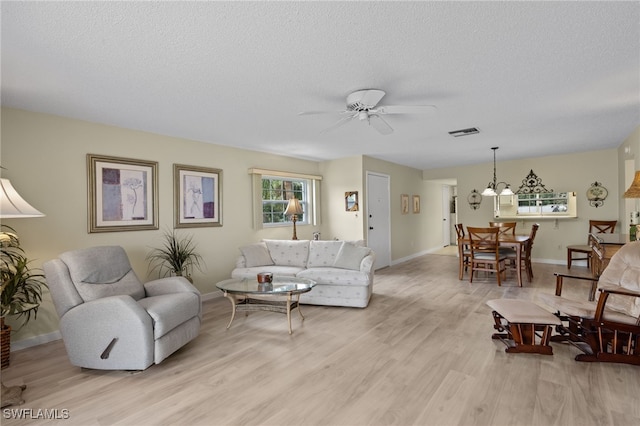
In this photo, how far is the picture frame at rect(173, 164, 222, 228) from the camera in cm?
447

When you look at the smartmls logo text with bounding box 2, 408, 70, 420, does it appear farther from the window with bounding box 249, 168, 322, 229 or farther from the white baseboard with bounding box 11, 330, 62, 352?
the window with bounding box 249, 168, 322, 229

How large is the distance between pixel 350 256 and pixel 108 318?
112 inches

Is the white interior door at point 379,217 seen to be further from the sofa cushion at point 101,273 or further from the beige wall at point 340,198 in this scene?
the sofa cushion at point 101,273

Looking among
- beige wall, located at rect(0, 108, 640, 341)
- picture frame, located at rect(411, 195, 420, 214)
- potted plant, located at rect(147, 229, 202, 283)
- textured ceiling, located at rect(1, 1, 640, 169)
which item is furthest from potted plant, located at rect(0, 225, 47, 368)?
picture frame, located at rect(411, 195, 420, 214)

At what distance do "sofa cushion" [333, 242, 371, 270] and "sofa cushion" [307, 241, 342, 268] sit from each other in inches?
5.1

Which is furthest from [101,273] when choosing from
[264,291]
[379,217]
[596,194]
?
[596,194]

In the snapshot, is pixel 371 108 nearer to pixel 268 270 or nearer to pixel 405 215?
pixel 268 270

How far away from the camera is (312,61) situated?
7.55ft

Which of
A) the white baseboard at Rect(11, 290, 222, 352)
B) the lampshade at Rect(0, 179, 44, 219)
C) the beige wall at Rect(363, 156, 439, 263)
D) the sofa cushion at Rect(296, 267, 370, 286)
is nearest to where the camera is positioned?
the lampshade at Rect(0, 179, 44, 219)

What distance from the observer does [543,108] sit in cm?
345

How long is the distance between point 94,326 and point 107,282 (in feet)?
1.84

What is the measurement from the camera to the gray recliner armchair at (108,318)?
8.16 feet

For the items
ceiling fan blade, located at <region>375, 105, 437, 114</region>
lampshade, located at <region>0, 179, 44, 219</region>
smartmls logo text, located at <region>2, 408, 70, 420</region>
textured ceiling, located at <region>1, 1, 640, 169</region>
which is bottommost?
smartmls logo text, located at <region>2, 408, 70, 420</region>

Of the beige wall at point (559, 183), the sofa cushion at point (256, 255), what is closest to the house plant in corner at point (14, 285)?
the sofa cushion at point (256, 255)
